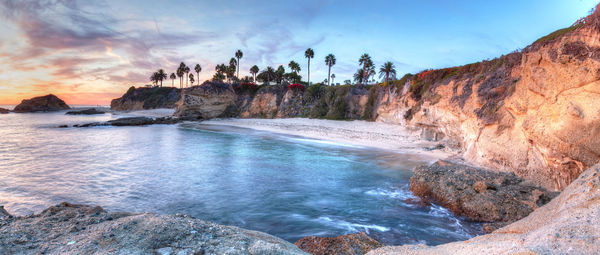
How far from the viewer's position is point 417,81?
2239 cm

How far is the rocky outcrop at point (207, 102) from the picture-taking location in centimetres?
4806

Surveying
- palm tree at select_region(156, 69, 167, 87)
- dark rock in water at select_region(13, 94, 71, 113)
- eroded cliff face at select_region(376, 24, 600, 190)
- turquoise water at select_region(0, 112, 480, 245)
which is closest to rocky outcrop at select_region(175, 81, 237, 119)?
turquoise water at select_region(0, 112, 480, 245)

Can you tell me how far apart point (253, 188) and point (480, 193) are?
7963mm

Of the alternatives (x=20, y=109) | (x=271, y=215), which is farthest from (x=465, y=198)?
(x=20, y=109)

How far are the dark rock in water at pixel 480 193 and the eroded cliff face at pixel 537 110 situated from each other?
1.22 metres

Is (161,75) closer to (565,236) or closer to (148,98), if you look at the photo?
(148,98)

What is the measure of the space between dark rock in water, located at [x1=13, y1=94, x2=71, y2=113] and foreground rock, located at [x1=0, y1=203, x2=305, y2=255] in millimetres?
122641

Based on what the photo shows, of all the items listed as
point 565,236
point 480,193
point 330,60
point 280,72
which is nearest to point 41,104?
point 280,72

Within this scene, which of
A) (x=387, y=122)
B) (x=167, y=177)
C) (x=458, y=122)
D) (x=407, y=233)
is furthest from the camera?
(x=387, y=122)

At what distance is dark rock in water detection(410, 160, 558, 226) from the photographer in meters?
6.72

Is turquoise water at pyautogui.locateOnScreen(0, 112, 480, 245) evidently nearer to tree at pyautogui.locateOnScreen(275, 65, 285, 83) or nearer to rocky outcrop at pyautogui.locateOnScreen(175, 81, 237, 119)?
rocky outcrop at pyautogui.locateOnScreen(175, 81, 237, 119)

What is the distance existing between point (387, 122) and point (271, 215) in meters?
23.0

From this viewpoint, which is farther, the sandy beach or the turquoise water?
the sandy beach

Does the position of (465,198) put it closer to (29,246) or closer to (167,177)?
(29,246)
